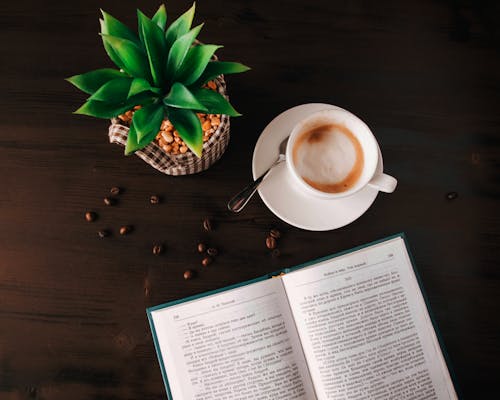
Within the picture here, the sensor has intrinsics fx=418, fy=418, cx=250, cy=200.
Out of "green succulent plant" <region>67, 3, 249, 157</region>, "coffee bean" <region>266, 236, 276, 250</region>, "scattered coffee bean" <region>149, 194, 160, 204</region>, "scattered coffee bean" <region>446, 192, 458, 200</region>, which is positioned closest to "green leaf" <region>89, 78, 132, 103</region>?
"green succulent plant" <region>67, 3, 249, 157</region>

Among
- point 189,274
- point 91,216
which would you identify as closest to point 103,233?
point 91,216

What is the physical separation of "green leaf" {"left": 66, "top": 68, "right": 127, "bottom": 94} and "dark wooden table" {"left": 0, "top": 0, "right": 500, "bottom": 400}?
0.91 ft

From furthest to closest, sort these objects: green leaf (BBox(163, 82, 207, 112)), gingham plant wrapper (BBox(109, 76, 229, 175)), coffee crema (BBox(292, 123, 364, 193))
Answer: coffee crema (BBox(292, 123, 364, 193)) < gingham plant wrapper (BBox(109, 76, 229, 175)) < green leaf (BBox(163, 82, 207, 112))

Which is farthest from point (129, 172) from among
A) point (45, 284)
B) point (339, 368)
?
point (339, 368)

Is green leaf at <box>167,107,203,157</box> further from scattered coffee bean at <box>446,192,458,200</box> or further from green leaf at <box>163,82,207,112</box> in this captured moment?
scattered coffee bean at <box>446,192,458,200</box>

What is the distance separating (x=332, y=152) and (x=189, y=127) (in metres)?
0.30

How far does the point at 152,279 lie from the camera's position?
0.81 m

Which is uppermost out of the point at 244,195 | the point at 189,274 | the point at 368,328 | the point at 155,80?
the point at 155,80

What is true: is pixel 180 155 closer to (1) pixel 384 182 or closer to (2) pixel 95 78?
(2) pixel 95 78

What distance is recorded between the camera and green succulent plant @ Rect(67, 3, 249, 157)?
1.70 feet

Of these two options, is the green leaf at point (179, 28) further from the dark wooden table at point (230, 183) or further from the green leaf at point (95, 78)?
the dark wooden table at point (230, 183)

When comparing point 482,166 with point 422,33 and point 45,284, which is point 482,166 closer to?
point 422,33

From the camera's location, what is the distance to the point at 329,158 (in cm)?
75

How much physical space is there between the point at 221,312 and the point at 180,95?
0.43 meters
